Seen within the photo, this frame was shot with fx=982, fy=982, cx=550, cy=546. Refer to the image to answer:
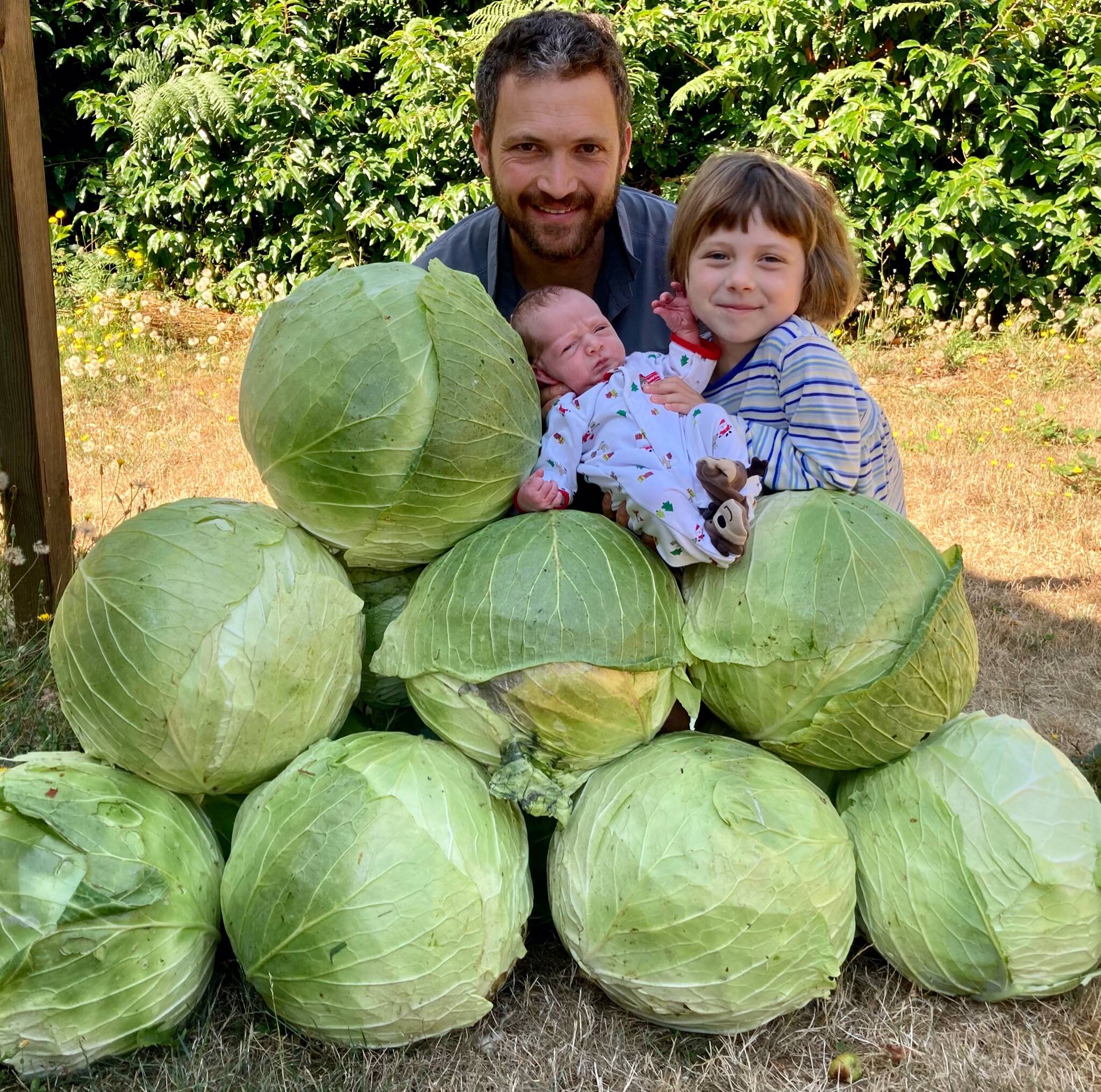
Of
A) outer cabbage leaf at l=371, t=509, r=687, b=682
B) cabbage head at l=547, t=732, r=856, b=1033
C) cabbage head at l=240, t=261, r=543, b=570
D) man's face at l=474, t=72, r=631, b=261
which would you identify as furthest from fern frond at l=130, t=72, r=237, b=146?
cabbage head at l=547, t=732, r=856, b=1033

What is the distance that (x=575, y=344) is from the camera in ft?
9.14

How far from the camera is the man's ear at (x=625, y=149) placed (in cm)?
371

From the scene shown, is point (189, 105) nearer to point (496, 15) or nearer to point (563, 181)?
point (496, 15)

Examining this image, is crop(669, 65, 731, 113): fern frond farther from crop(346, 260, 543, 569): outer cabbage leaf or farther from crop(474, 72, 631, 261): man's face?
crop(346, 260, 543, 569): outer cabbage leaf

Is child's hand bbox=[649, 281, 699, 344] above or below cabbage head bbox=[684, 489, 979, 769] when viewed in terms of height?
above

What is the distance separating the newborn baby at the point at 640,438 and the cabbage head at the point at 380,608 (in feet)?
1.29

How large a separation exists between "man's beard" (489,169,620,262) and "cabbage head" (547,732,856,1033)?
2.11 meters

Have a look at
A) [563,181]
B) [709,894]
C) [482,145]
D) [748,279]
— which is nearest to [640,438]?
[748,279]

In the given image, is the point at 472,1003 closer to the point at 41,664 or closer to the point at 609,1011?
the point at 609,1011

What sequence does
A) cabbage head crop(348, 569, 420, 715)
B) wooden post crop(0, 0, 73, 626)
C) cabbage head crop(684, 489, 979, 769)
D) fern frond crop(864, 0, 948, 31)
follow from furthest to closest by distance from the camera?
1. fern frond crop(864, 0, 948, 31)
2. wooden post crop(0, 0, 73, 626)
3. cabbage head crop(348, 569, 420, 715)
4. cabbage head crop(684, 489, 979, 769)

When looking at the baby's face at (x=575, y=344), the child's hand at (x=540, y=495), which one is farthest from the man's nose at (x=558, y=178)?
the child's hand at (x=540, y=495)

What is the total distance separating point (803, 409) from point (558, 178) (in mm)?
1409

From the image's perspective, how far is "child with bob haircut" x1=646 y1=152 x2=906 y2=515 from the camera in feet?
8.34

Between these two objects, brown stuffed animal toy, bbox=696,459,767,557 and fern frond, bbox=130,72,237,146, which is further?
fern frond, bbox=130,72,237,146
